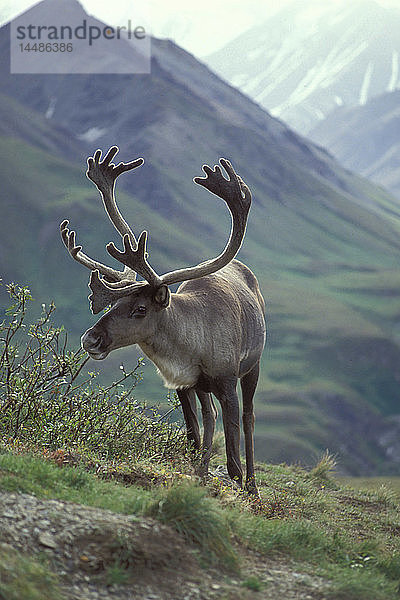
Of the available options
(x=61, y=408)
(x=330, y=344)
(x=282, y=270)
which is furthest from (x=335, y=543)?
(x=282, y=270)

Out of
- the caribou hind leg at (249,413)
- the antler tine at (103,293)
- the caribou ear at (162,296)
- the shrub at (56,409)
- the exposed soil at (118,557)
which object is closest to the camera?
the exposed soil at (118,557)

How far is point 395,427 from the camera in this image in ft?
393

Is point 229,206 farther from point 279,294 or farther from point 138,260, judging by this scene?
point 279,294

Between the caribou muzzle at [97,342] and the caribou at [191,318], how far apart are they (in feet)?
0.04

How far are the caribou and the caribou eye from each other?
0.04ft

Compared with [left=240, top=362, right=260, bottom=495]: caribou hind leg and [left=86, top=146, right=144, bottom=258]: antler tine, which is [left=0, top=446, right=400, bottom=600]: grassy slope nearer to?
[left=240, top=362, right=260, bottom=495]: caribou hind leg

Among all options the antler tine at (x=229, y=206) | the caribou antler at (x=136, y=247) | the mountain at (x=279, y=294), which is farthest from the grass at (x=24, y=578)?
the mountain at (x=279, y=294)

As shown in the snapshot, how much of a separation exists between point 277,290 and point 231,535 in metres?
159

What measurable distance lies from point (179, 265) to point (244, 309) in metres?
146

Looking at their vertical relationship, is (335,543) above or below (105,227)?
below

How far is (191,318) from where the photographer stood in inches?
411

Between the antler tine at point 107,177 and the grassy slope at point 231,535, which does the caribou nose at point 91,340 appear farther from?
the antler tine at point 107,177

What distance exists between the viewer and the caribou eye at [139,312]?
9.81 meters

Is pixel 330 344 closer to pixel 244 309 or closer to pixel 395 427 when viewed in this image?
pixel 395 427
